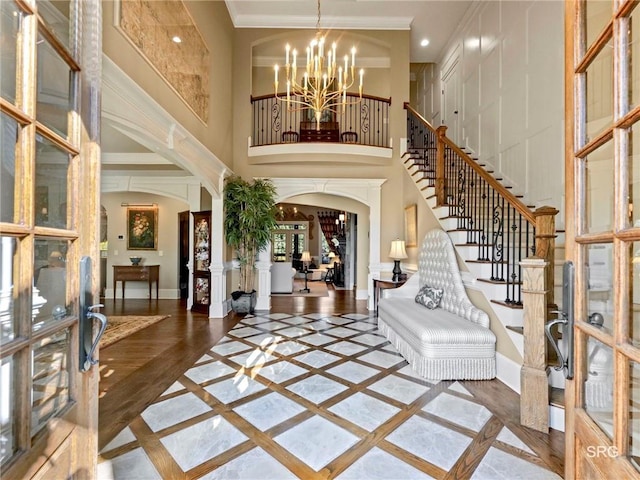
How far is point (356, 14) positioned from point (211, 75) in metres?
3.25

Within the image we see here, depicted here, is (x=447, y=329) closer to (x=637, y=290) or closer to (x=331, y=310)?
(x=637, y=290)

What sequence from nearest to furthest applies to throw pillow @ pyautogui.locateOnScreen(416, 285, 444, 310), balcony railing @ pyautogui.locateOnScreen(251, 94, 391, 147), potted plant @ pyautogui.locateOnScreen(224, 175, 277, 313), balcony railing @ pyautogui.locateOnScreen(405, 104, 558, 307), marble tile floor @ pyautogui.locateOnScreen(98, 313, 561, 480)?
marble tile floor @ pyautogui.locateOnScreen(98, 313, 561, 480)
balcony railing @ pyautogui.locateOnScreen(405, 104, 558, 307)
throw pillow @ pyautogui.locateOnScreen(416, 285, 444, 310)
potted plant @ pyautogui.locateOnScreen(224, 175, 277, 313)
balcony railing @ pyautogui.locateOnScreen(251, 94, 391, 147)

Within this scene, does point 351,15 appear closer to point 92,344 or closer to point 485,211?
point 485,211

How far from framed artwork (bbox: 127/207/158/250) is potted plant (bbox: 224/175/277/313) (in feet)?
9.87

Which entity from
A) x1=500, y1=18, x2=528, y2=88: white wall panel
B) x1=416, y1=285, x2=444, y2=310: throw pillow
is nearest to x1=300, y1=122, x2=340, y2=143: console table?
x1=500, y1=18, x2=528, y2=88: white wall panel

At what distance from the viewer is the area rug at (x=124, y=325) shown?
13.9 feet

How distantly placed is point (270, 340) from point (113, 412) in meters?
2.03

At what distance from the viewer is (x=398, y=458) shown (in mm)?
1860

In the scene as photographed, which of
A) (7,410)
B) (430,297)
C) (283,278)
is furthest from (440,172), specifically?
(283,278)

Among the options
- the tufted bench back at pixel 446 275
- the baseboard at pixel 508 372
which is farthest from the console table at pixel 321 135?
the baseboard at pixel 508 372

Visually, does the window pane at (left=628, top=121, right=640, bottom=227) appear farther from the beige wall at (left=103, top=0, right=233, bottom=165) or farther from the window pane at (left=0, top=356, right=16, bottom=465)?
the beige wall at (left=103, top=0, right=233, bottom=165)

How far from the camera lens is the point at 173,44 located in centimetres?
343

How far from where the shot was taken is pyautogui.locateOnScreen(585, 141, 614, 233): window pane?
0.90 meters

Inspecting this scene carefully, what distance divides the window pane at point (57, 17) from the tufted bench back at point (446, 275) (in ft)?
11.7
